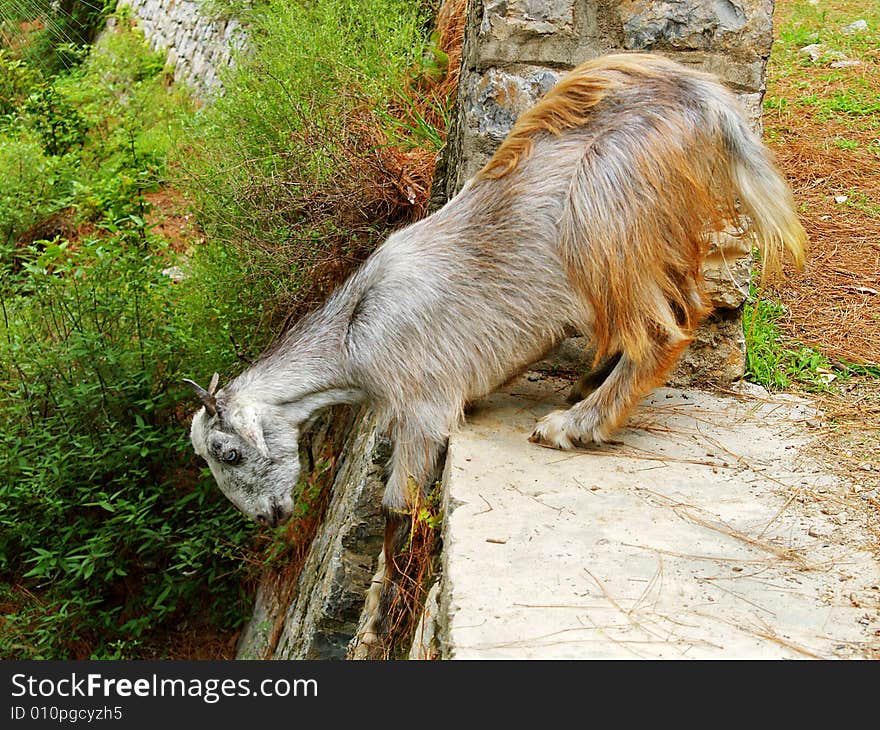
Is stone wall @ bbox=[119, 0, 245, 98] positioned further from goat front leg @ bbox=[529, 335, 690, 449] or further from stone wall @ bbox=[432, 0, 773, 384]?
goat front leg @ bbox=[529, 335, 690, 449]

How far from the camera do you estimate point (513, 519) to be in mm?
3119

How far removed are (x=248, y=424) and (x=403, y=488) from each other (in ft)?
2.47

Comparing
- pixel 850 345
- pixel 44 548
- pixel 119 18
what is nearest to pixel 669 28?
pixel 850 345

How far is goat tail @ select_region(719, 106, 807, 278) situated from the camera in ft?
12.2

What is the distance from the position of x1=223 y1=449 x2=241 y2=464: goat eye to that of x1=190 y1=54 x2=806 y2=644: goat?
3.4 inches

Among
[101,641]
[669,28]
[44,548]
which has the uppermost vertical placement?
[669,28]

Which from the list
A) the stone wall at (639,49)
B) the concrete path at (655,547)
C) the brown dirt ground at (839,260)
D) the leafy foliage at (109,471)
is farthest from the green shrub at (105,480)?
the brown dirt ground at (839,260)

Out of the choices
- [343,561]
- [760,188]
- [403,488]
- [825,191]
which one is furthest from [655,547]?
[825,191]

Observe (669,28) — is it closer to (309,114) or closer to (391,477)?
(391,477)

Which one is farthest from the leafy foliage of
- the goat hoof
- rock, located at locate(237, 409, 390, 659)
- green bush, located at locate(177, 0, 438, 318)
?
the goat hoof

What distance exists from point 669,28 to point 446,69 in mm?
3231

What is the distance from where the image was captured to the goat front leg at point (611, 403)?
148 inches

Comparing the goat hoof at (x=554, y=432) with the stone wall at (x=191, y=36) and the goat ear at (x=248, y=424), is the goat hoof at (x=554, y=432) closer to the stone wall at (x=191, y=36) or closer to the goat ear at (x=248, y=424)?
the goat ear at (x=248, y=424)

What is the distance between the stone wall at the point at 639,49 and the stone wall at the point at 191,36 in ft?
22.6
